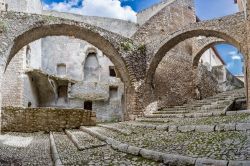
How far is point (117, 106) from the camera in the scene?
21.3 m

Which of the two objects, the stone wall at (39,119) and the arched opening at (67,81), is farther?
the arched opening at (67,81)

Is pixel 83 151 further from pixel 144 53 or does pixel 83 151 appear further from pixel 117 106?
pixel 117 106

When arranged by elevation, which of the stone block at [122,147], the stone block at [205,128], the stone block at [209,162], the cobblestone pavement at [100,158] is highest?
the stone block at [205,128]

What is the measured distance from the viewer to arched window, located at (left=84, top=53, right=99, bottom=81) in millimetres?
24062

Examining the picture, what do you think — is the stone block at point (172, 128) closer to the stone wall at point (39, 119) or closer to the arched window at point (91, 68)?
the stone wall at point (39, 119)

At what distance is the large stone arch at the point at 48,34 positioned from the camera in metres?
9.62

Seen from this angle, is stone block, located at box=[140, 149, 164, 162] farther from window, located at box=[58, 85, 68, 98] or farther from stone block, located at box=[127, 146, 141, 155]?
window, located at box=[58, 85, 68, 98]

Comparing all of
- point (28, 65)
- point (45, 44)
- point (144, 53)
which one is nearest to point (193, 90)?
point (144, 53)

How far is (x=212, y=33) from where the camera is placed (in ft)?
40.4

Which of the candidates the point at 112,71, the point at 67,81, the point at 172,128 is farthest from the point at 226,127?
the point at 112,71

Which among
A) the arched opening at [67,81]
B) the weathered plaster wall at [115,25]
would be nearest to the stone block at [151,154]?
the arched opening at [67,81]

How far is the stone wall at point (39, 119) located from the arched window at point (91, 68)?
43.4 ft

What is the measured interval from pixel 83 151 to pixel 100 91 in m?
15.6

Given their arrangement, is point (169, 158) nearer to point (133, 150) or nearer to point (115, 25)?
point (133, 150)
